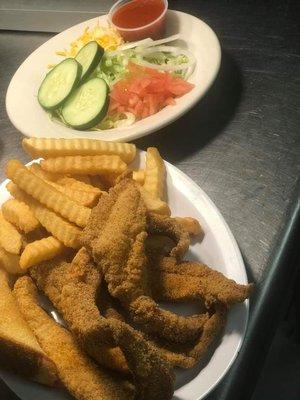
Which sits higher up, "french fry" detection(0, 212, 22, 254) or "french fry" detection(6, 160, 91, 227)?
"french fry" detection(6, 160, 91, 227)

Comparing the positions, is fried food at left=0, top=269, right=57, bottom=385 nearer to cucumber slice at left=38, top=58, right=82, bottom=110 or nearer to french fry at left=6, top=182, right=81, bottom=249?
french fry at left=6, top=182, right=81, bottom=249

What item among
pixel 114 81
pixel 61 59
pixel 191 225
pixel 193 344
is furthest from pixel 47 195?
pixel 61 59

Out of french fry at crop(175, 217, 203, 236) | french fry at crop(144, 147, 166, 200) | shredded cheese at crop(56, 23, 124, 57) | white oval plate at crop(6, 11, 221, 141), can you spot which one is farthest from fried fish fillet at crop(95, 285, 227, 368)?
shredded cheese at crop(56, 23, 124, 57)

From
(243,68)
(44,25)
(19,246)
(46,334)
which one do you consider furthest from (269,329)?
(44,25)

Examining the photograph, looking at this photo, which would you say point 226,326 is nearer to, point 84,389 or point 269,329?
point 269,329

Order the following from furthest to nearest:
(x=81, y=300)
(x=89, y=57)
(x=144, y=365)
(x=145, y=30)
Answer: (x=145, y=30)
(x=89, y=57)
(x=81, y=300)
(x=144, y=365)

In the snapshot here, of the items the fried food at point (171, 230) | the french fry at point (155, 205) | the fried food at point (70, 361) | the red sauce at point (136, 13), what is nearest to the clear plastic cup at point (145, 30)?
the red sauce at point (136, 13)

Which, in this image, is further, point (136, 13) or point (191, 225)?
point (136, 13)

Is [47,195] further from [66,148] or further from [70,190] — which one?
[66,148]
